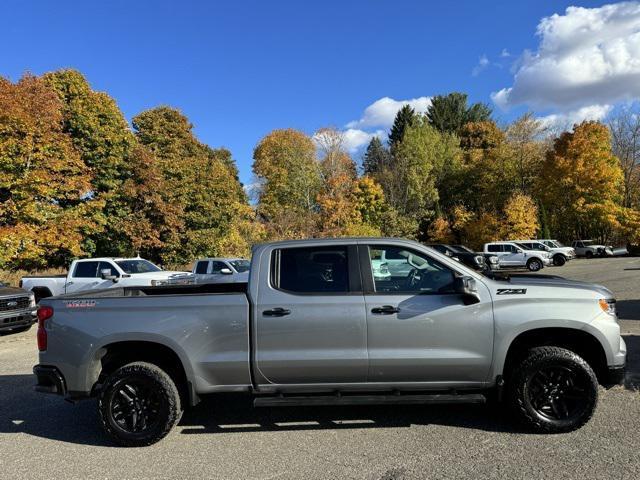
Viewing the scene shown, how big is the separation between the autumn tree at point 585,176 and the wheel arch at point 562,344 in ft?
134

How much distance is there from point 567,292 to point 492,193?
159ft

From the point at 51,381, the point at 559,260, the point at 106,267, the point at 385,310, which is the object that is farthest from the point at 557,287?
the point at 559,260

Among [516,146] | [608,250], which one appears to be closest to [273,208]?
[516,146]

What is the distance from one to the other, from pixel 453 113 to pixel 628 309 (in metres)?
63.4

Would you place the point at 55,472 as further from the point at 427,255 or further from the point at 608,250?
the point at 608,250

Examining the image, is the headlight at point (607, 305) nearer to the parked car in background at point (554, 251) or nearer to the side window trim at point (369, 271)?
the side window trim at point (369, 271)

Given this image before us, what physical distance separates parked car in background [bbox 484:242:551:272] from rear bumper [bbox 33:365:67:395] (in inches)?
1099

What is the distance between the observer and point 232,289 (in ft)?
17.9

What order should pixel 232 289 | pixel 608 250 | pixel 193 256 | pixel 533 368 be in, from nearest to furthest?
pixel 533 368
pixel 232 289
pixel 193 256
pixel 608 250

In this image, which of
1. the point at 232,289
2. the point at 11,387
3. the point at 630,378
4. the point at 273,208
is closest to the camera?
the point at 232,289

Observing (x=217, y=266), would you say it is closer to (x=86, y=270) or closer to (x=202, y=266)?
(x=202, y=266)

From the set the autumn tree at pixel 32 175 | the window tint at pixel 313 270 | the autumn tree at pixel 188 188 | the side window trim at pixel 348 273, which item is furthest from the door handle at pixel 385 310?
the autumn tree at pixel 188 188

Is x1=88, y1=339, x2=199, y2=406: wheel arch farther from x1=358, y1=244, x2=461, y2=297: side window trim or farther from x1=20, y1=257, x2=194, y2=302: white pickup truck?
x1=20, y1=257, x2=194, y2=302: white pickup truck

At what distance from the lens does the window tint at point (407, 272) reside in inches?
187
